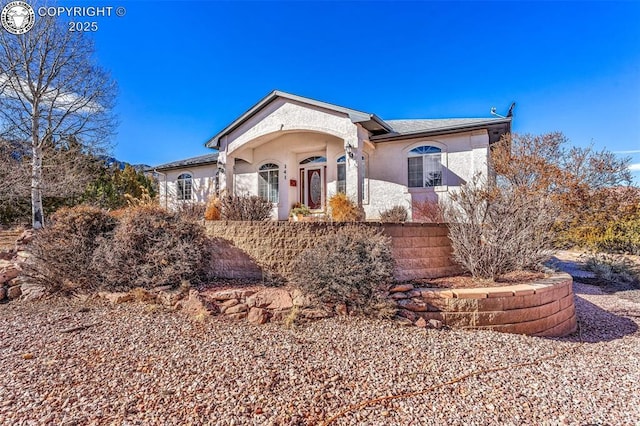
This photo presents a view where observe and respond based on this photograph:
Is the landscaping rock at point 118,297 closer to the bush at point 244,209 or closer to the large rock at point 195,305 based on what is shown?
the large rock at point 195,305

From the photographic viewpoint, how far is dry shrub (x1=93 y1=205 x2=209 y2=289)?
560cm

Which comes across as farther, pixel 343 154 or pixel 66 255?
pixel 343 154

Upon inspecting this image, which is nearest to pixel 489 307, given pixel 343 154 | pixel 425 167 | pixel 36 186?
pixel 425 167

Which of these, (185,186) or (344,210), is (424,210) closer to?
(344,210)

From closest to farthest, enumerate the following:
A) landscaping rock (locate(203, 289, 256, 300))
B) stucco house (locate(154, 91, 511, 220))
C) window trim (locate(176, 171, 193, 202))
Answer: landscaping rock (locate(203, 289, 256, 300)), stucco house (locate(154, 91, 511, 220)), window trim (locate(176, 171, 193, 202))

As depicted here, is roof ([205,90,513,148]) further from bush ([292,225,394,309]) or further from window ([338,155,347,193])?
bush ([292,225,394,309])

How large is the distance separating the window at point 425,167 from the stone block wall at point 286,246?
552cm

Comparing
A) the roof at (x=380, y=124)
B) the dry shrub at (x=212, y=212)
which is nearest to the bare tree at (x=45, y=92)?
the roof at (x=380, y=124)

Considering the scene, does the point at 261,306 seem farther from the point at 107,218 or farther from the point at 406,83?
the point at 406,83

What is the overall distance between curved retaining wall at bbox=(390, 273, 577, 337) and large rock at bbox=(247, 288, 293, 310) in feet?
5.78

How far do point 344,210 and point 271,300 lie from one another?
16.2 feet

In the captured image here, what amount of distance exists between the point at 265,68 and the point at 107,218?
9.84 meters

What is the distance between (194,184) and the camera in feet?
55.1

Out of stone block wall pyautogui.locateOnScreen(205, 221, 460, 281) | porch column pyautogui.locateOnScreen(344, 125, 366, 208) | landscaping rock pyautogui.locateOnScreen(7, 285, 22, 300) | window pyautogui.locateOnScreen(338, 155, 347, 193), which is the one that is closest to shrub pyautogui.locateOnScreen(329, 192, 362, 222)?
porch column pyautogui.locateOnScreen(344, 125, 366, 208)
